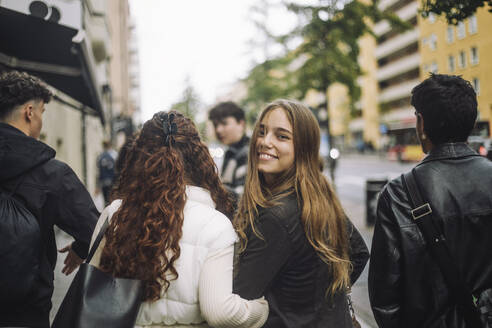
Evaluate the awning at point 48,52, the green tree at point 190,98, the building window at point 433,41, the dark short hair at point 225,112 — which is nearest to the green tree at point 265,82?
the building window at point 433,41

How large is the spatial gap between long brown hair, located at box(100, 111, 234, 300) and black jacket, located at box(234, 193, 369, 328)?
300mm

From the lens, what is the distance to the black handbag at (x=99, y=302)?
60.3 inches

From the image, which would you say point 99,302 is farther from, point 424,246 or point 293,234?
point 424,246

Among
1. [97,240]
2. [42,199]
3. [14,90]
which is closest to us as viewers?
[97,240]

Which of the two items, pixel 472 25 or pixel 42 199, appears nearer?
pixel 42 199

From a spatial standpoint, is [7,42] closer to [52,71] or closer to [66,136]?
[52,71]

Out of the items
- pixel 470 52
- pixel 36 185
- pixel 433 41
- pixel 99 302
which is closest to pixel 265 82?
pixel 433 41

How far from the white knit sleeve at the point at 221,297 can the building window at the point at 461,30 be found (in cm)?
445

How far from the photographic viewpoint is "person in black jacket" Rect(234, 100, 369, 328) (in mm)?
1775

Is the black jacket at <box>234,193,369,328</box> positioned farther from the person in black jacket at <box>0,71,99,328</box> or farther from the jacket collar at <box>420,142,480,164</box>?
the person in black jacket at <box>0,71,99,328</box>

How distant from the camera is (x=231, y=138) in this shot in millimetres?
4750

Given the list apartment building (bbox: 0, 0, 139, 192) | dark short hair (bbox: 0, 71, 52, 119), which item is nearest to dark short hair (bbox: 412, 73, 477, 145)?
dark short hair (bbox: 0, 71, 52, 119)

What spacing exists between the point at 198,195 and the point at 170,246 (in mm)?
265

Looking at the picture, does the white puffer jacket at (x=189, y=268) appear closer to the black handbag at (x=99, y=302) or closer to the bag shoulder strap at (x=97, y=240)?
the bag shoulder strap at (x=97, y=240)
